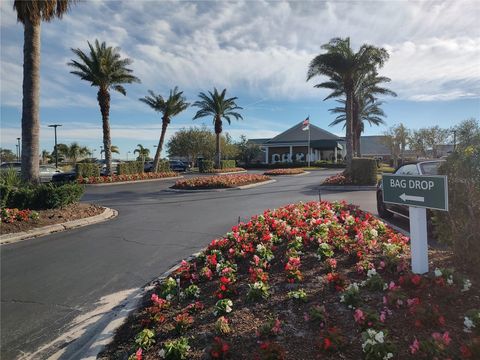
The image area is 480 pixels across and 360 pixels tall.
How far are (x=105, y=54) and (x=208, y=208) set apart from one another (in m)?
20.1

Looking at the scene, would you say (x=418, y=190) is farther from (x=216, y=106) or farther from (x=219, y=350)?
(x=216, y=106)

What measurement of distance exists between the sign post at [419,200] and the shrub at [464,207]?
578 mm


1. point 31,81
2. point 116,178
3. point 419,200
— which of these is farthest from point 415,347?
point 116,178

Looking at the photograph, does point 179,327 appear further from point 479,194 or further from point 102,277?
point 479,194

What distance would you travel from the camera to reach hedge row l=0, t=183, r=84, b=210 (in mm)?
9742

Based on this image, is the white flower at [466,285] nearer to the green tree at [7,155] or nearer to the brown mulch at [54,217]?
the brown mulch at [54,217]

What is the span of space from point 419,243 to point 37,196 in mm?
9888

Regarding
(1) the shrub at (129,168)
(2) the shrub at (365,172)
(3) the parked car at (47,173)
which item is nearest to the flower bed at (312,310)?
(2) the shrub at (365,172)

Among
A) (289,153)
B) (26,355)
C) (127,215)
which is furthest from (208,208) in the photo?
(289,153)

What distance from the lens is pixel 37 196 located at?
33.1 ft

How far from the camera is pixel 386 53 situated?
2217 cm

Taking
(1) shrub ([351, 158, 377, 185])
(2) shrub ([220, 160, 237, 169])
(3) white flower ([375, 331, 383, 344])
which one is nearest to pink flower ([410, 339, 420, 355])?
(3) white flower ([375, 331, 383, 344])

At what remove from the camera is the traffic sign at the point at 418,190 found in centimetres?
362

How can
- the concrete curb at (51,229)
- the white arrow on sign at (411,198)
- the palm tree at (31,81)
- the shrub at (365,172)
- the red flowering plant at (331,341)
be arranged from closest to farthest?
the red flowering plant at (331,341)
the white arrow on sign at (411,198)
the concrete curb at (51,229)
the palm tree at (31,81)
the shrub at (365,172)
